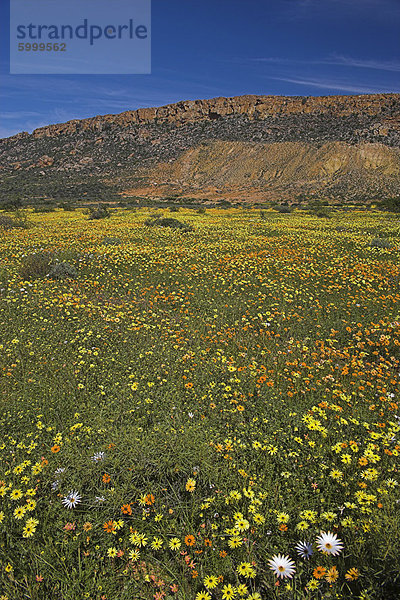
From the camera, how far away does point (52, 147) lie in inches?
4203

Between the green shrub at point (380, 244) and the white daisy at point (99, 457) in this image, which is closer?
the white daisy at point (99, 457)

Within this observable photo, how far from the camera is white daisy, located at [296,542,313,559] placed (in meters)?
2.52

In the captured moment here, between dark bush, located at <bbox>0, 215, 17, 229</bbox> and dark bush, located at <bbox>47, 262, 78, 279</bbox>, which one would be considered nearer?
dark bush, located at <bbox>47, 262, 78, 279</bbox>

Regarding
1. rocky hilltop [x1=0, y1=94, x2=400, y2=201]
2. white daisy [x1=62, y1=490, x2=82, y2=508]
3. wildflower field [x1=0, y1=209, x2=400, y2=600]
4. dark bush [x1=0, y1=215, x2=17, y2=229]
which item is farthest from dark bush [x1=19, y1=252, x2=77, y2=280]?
rocky hilltop [x1=0, y1=94, x2=400, y2=201]

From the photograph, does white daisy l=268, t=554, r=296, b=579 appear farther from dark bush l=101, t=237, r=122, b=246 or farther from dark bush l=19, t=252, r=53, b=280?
dark bush l=101, t=237, r=122, b=246

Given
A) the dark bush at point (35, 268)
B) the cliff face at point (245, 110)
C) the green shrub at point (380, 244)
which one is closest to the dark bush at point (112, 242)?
the dark bush at point (35, 268)

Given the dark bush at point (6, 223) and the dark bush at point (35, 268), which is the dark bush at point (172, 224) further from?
the dark bush at point (35, 268)

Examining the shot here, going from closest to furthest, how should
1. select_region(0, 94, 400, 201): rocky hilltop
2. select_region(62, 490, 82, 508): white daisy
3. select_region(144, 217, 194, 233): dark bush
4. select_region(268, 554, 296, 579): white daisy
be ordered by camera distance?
select_region(268, 554, 296, 579): white daisy, select_region(62, 490, 82, 508): white daisy, select_region(144, 217, 194, 233): dark bush, select_region(0, 94, 400, 201): rocky hilltop

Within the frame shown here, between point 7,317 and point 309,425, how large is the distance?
244 inches

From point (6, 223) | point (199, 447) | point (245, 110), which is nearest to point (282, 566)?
point (199, 447)

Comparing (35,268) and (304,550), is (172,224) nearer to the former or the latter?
(35,268)

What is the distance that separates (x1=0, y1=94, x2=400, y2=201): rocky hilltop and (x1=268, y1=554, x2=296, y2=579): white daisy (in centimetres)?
6529

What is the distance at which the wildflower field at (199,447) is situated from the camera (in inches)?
98.3

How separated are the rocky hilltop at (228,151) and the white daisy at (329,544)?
214ft
